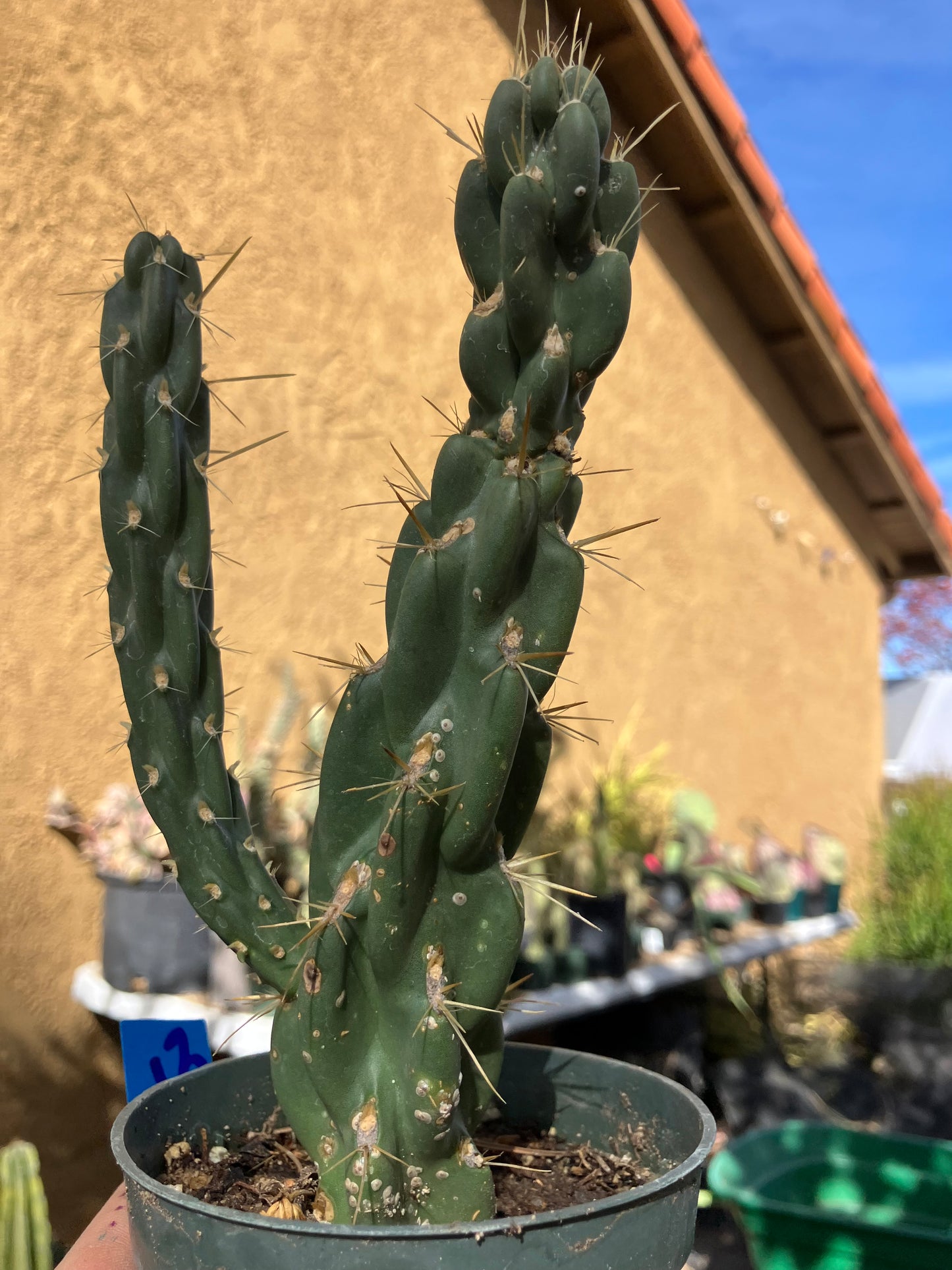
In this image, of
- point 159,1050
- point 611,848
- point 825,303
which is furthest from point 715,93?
point 159,1050

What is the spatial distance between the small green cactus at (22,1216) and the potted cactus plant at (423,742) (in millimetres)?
858

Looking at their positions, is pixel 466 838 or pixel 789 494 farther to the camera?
pixel 789 494

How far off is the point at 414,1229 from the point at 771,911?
3519 mm

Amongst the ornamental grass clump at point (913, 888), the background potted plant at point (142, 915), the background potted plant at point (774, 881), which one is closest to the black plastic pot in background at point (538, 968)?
the background potted plant at point (142, 915)

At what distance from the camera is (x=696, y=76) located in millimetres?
3873

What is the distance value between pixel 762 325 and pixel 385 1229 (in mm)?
4852

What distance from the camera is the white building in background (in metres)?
19.8

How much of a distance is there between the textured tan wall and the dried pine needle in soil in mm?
1449

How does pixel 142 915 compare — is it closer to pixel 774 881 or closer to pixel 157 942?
pixel 157 942

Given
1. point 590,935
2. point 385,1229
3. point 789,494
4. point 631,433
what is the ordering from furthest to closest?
point 789,494 < point 631,433 < point 590,935 < point 385,1229

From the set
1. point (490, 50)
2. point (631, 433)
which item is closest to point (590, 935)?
point (631, 433)

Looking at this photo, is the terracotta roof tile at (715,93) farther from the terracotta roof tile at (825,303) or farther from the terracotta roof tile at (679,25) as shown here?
the terracotta roof tile at (825,303)

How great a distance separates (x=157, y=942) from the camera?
2256 mm

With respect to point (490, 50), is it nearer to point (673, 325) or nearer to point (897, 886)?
point (673, 325)
